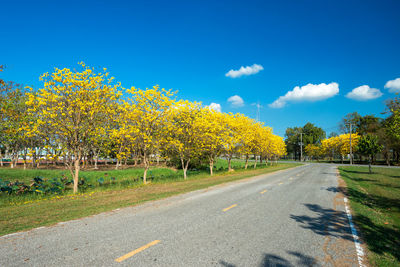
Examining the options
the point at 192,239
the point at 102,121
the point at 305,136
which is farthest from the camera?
the point at 305,136

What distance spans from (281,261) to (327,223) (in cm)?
402

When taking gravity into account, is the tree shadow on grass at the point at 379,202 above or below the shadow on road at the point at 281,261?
below

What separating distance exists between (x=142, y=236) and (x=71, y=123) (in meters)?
11.2

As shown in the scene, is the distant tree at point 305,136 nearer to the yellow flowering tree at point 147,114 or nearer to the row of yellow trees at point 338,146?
the row of yellow trees at point 338,146

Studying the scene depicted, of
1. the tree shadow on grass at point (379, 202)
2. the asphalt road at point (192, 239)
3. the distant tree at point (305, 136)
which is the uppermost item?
the distant tree at point (305, 136)

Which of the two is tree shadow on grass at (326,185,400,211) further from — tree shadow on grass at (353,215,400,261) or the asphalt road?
tree shadow on grass at (353,215,400,261)

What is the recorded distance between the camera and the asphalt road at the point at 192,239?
470 cm

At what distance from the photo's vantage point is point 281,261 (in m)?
4.70

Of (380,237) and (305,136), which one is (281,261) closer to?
(380,237)

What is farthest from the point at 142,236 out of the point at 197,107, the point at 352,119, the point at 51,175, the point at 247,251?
the point at 352,119

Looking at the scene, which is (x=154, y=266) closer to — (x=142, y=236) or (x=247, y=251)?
(x=142, y=236)

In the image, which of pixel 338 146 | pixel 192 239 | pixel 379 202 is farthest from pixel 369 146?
pixel 338 146

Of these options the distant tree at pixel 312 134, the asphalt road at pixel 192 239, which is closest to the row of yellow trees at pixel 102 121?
the asphalt road at pixel 192 239

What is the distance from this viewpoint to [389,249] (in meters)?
5.56
